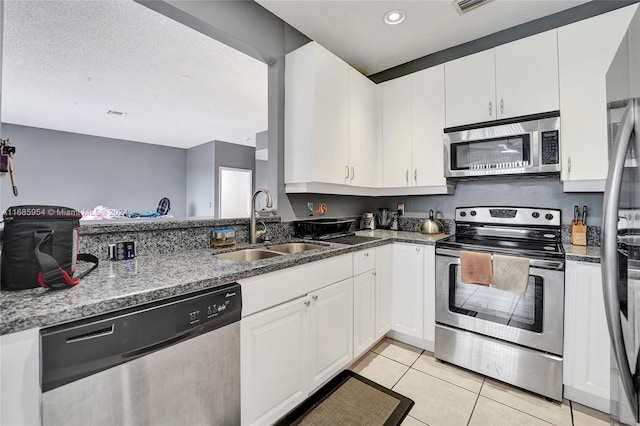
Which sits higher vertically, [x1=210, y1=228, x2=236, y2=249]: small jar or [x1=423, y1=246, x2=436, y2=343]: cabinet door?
[x1=210, y1=228, x2=236, y2=249]: small jar

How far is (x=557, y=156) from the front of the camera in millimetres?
1941

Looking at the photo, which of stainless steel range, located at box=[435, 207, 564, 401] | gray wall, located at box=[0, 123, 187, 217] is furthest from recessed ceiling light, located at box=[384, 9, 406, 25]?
gray wall, located at box=[0, 123, 187, 217]

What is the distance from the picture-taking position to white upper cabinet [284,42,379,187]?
83.7 inches

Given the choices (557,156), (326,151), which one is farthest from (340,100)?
(557,156)

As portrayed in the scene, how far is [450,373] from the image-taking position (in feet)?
6.58

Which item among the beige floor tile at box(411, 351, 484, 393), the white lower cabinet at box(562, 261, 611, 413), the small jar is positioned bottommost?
the beige floor tile at box(411, 351, 484, 393)

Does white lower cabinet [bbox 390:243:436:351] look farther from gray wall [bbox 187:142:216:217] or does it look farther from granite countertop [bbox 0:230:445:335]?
gray wall [bbox 187:142:216:217]

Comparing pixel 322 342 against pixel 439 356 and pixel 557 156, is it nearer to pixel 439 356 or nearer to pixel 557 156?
pixel 439 356

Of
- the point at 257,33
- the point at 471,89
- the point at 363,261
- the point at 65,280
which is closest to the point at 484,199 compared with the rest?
the point at 471,89

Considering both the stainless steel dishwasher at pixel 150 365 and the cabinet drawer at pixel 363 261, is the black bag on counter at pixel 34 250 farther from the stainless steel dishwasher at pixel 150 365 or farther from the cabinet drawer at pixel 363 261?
the cabinet drawer at pixel 363 261

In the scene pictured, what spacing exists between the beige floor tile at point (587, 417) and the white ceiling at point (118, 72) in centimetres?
372

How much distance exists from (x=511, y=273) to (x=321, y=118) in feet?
5.54

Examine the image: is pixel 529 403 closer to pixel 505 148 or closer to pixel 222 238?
pixel 505 148

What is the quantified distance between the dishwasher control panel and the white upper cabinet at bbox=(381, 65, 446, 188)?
1.99m
